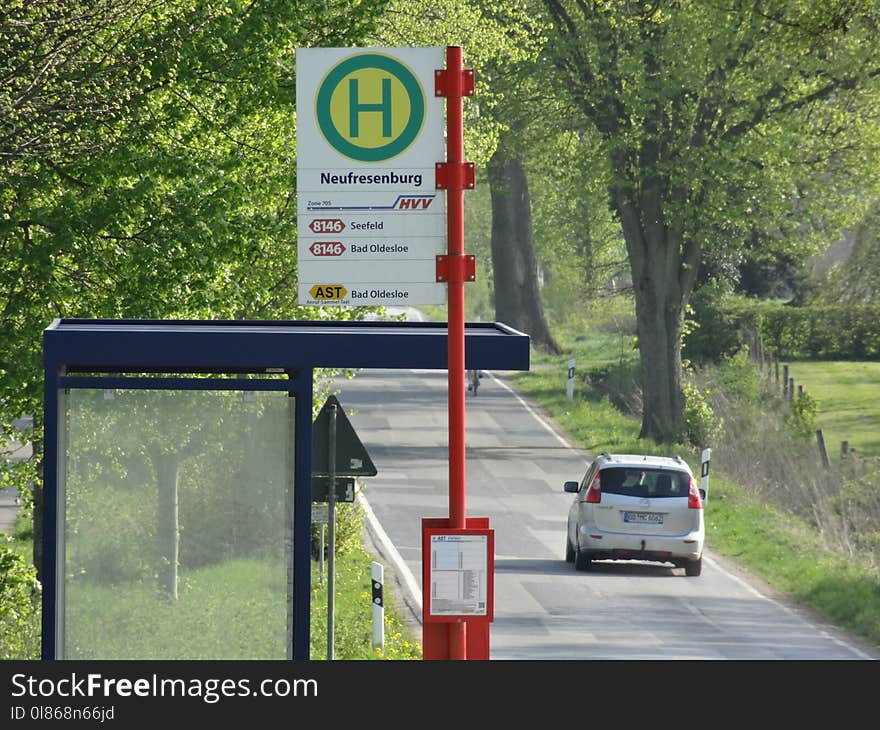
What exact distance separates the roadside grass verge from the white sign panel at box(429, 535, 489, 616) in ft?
39.3

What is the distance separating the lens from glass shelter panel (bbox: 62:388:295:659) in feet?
30.8

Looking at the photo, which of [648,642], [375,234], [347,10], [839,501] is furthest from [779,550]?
[375,234]

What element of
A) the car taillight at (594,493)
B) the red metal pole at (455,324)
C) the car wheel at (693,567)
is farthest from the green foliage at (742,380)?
the red metal pole at (455,324)

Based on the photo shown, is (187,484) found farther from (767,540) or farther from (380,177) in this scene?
(767,540)

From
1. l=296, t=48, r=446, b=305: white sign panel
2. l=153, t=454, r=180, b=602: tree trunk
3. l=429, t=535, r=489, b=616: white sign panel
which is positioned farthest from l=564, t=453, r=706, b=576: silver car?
l=429, t=535, r=489, b=616: white sign panel

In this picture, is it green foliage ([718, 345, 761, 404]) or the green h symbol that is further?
green foliage ([718, 345, 761, 404])

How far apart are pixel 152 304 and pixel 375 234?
569 cm

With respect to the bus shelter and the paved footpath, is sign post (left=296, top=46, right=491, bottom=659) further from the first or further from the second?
the paved footpath

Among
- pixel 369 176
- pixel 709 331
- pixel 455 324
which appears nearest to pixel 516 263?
pixel 709 331

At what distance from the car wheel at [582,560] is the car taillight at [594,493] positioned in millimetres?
900

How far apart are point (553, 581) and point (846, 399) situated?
31.1 metres

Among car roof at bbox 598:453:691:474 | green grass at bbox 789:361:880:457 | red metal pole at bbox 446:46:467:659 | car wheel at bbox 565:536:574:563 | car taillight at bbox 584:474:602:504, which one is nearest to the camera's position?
red metal pole at bbox 446:46:467:659

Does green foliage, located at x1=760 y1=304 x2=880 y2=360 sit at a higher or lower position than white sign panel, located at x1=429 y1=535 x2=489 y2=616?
higher

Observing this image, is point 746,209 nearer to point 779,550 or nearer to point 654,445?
point 654,445
